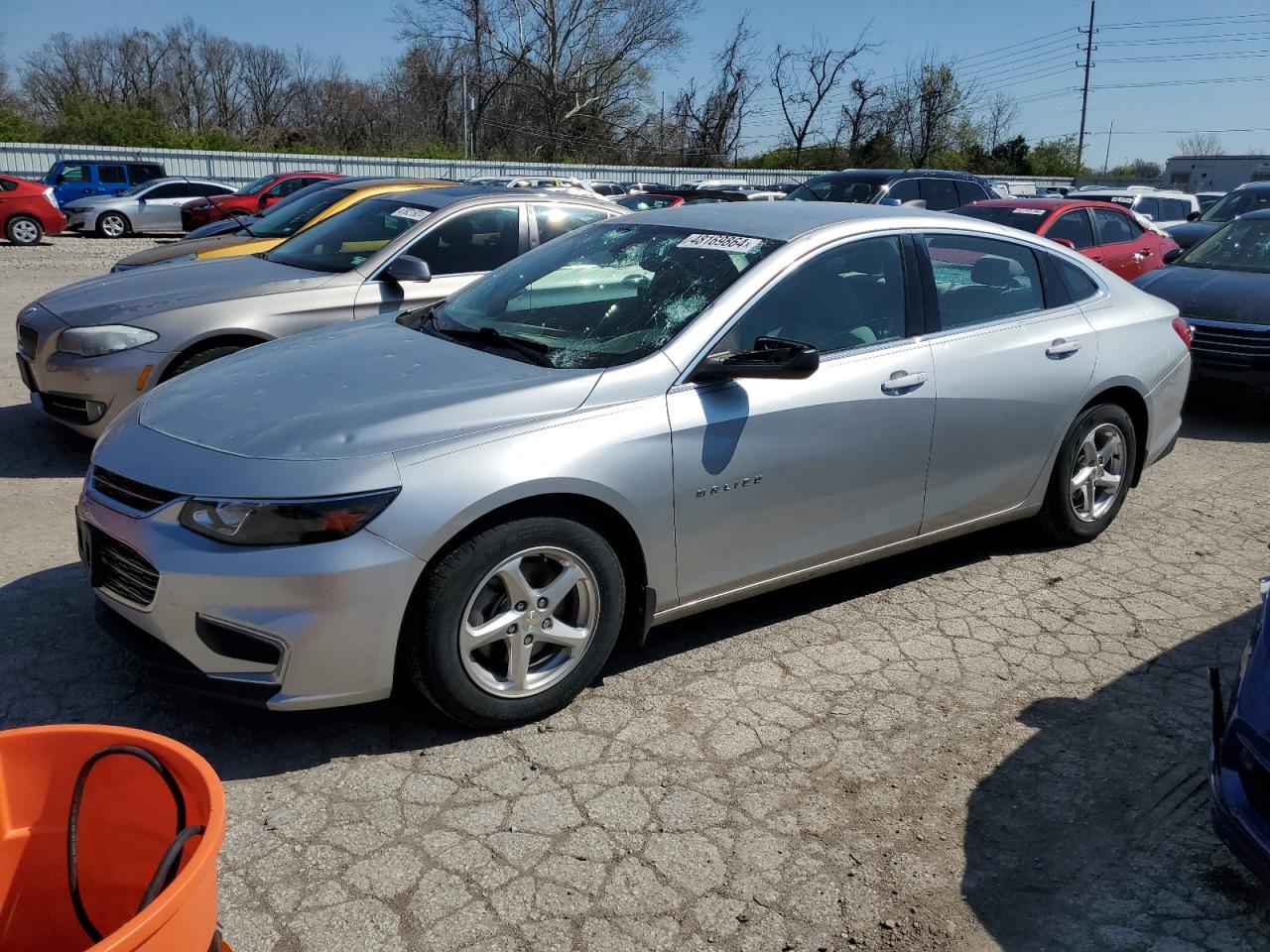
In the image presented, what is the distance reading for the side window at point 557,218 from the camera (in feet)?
23.5

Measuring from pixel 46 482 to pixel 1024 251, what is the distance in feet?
17.4

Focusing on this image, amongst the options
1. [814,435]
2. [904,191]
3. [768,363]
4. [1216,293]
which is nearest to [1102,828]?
[814,435]

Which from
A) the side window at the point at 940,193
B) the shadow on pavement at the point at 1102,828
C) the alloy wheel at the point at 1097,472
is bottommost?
the shadow on pavement at the point at 1102,828

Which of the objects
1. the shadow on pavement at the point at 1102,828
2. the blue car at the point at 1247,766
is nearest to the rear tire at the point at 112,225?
the shadow on pavement at the point at 1102,828

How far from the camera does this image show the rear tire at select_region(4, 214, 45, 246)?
21797 mm

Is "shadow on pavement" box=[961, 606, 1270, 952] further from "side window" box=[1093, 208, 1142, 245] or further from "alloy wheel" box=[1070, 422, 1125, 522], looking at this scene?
"side window" box=[1093, 208, 1142, 245]

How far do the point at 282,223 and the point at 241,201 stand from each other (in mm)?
16702

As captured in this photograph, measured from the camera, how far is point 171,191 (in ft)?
82.9

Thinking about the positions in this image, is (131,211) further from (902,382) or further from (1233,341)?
(902,382)

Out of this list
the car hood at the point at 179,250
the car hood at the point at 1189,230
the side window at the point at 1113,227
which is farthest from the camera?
the car hood at the point at 1189,230

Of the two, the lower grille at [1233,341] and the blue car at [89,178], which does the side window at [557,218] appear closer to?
the lower grille at [1233,341]

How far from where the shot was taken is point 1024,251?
5035 millimetres

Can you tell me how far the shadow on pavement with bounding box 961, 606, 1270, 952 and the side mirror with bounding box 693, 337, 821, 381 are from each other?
4.72ft

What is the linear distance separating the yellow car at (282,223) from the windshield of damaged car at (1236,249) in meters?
6.34
